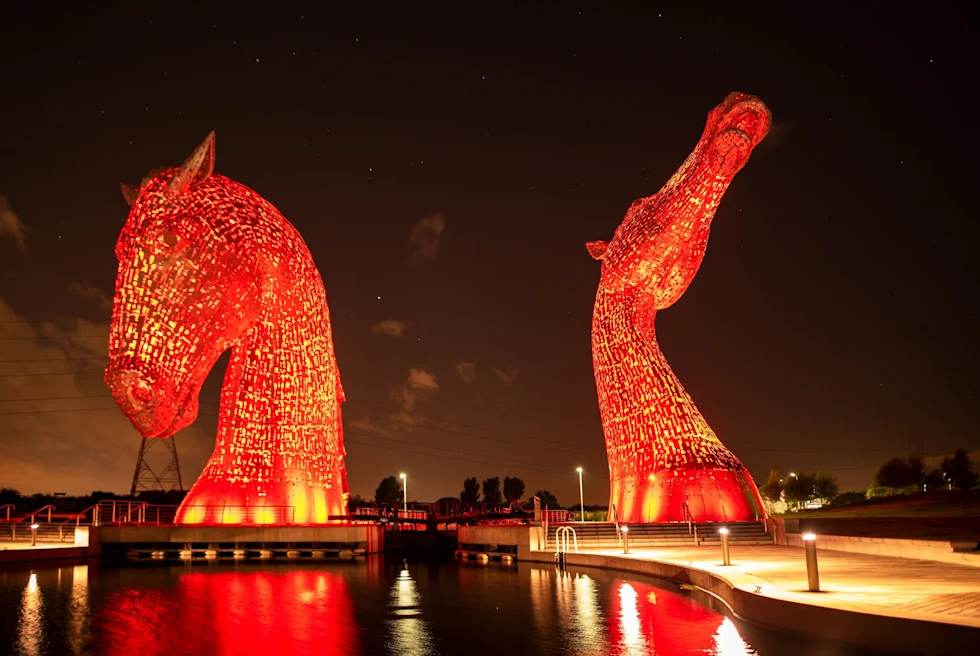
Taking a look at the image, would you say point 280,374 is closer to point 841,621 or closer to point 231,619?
point 231,619

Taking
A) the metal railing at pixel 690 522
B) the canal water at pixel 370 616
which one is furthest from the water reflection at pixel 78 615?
the metal railing at pixel 690 522

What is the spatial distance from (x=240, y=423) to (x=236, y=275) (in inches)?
152

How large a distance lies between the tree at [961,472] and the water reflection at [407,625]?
58168 millimetres

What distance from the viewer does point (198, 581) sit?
623 inches

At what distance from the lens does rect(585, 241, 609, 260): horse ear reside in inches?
1000

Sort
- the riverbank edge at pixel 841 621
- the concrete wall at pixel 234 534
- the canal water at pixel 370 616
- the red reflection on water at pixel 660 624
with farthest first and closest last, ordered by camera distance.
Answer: the concrete wall at pixel 234 534 < the canal water at pixel 370 616 < the red reflection on water at pixel 660 624 < the riverbank edge at pixel 841 621

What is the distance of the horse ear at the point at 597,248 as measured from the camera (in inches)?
1000

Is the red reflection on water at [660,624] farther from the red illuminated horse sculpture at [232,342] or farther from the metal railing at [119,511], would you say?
the metal railing at [119,511]

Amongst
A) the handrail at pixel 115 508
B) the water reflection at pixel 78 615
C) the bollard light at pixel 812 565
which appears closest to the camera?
the water reflection at pixel 78 615

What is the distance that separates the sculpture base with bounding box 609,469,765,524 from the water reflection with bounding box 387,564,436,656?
358 inches

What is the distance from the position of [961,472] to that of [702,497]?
160 feet

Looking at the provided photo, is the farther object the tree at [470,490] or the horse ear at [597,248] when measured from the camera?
the tree at [470,490]

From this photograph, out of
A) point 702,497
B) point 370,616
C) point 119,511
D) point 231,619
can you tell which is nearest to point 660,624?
point 370,616

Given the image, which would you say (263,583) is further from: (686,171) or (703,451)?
(686,171)
